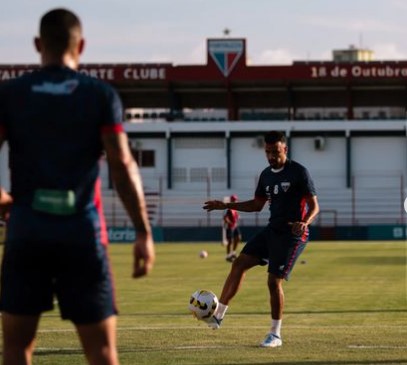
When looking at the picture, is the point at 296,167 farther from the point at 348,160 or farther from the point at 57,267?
the point at 348,160

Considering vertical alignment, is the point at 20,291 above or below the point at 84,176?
below

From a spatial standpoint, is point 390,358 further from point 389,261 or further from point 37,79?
point 389,261

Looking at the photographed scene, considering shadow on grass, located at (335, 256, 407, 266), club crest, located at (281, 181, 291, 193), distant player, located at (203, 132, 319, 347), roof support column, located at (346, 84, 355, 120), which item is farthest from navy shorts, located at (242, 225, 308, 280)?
roof support column, located at (346, 84, 355, 120)

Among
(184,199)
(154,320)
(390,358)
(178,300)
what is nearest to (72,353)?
(390,358)

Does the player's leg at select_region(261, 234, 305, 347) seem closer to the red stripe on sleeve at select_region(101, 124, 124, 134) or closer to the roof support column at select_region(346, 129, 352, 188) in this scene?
the red stripe on sleeve at select_region(101, 124, 124, 134)

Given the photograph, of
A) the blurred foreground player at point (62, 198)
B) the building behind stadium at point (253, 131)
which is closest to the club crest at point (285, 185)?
the blurred foreground player at point (62, 198)

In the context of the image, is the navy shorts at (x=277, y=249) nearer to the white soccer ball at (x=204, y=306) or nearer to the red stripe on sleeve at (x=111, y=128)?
the white soccer ball at (x=204, y=306)

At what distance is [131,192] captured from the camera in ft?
22.9

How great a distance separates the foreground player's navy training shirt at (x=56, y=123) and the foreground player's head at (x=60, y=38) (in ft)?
0.20

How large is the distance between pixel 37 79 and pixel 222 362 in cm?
539

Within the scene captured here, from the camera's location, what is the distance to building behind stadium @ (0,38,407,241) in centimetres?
7825

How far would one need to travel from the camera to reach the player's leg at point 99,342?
22.8 feet

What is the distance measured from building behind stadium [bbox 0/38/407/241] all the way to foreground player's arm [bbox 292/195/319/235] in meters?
62.2

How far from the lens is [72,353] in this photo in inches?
499
